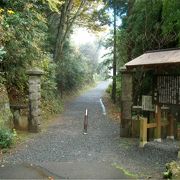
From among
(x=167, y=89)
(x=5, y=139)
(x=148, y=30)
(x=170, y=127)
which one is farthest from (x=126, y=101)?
(x=148, y=30)

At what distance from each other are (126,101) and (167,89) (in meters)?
2.42

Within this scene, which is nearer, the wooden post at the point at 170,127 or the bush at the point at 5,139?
the bush at the point at 5,139

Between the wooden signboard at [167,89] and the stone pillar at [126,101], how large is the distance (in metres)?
1.78

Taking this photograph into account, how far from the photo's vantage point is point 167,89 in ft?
32.3

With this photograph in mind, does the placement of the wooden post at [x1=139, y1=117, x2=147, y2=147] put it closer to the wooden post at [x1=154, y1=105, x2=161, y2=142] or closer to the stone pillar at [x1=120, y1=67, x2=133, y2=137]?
the wooden post at [x1=154, y1=105, x2=161, y2=142]

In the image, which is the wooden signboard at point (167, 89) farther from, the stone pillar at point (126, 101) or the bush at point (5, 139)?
the bush at point (5, 139)

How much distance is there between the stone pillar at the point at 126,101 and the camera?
39.1 ft

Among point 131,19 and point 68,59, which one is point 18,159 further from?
point 68,59

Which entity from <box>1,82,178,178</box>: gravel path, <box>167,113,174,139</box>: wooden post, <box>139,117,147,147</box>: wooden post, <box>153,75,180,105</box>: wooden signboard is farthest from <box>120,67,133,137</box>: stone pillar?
<box>153,75,180,105</box>: wooden signboard

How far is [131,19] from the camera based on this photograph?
19188 mm

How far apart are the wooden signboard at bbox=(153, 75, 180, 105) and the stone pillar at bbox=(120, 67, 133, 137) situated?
1778 mm

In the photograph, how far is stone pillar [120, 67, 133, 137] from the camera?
11.9 m

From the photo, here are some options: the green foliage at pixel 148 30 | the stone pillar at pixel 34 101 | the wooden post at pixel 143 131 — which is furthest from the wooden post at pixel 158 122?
the green foliage at pixel 148 30

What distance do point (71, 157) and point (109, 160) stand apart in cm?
104
